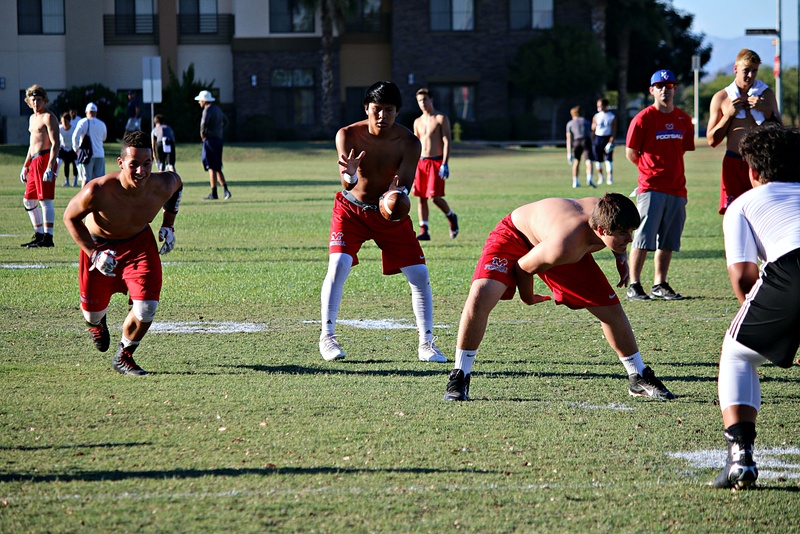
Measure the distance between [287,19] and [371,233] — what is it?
Answer: 173ft

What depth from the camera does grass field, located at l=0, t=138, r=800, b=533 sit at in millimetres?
4840

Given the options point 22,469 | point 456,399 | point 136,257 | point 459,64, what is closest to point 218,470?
point 22,469

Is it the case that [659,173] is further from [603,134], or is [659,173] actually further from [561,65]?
[561,65]

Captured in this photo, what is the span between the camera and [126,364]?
767 centimetres

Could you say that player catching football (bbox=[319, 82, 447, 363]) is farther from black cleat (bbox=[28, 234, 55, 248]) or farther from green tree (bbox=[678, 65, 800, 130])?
green tree (bbox=[678, 65, 800, 130])

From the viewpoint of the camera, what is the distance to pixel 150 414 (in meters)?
6.52

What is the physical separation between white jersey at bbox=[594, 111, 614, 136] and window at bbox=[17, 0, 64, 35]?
3692 cm

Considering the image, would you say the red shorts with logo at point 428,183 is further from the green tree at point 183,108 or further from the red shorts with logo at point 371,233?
the green tree at point 183,108

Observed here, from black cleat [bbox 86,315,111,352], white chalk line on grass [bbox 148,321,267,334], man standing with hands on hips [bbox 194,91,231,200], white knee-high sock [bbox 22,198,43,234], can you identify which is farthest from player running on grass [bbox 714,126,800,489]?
man standing with hands on hips [bbox 194,91,231,200]

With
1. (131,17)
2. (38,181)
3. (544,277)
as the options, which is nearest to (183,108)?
(131,17)

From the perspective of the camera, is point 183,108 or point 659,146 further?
point 183,108

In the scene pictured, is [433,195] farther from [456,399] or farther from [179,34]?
[179,34]

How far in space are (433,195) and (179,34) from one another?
45569 mm

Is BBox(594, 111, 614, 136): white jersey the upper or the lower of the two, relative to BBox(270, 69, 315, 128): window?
lower
